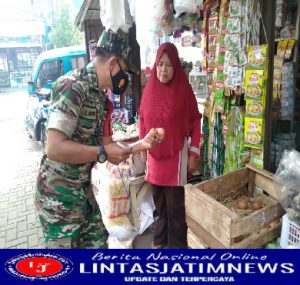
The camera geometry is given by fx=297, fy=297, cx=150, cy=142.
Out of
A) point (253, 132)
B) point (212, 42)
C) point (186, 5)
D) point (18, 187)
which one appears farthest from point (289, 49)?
point (18, 187)

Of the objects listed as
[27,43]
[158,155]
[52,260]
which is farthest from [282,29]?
[27,43]

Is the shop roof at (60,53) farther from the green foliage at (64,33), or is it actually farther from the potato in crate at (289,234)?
the green foliage at (64,33)

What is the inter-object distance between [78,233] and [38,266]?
0.33m

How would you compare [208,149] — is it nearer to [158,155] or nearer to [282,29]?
[158,155]

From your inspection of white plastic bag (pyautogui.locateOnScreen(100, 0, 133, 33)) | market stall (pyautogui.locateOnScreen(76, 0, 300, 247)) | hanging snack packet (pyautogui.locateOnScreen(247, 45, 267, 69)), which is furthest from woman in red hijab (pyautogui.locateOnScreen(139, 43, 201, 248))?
hanging snack packet (pyautogui.locateOnScreen(247, 45, 267, 69))

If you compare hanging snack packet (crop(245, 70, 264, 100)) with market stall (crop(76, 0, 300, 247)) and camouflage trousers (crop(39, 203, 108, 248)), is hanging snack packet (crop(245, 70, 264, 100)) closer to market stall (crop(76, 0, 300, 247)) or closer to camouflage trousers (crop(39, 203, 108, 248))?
market stall (crop(76, 0, 300, 247))

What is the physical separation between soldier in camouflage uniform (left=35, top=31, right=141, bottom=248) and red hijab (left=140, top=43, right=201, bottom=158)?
746 mm

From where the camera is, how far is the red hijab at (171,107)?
243 cm

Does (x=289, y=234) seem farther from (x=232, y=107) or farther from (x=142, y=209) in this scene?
(x=142, y=209)

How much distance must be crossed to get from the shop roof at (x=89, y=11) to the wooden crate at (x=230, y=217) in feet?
11.4

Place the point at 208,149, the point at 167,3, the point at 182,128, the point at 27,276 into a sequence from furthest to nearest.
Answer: the point at 208,149 < the point at 182,128 < the point at 167,3 < the point at 27,276

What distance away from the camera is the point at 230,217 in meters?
1.58

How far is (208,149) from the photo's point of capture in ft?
10.3

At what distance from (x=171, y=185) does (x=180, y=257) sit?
3.42 feet
